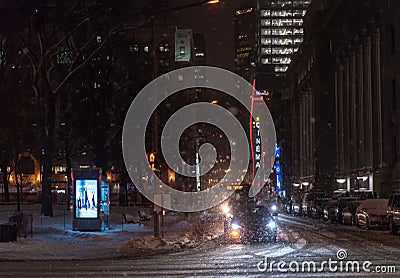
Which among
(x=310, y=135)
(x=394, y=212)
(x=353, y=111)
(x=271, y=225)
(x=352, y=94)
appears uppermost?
(x=352, y=94)

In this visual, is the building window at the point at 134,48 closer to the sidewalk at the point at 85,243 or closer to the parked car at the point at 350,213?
the parked car at the point at 350,213

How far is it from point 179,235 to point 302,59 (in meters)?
100

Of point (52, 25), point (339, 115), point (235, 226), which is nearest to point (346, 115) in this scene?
point (339, 115)

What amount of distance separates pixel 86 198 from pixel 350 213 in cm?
1815

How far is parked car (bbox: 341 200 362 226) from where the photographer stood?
42.7 meters

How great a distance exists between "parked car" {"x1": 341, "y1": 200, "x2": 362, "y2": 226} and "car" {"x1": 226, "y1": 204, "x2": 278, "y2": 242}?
50.6 feet

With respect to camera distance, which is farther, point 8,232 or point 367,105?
point 367,105

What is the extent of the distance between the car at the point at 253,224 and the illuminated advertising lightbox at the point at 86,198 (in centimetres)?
656

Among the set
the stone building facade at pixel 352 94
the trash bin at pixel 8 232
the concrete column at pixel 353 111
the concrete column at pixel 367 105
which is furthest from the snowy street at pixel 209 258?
the concrete column at pixel 353 111

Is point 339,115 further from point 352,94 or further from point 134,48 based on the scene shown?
point 134,48

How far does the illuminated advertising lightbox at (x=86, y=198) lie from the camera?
3173 cm

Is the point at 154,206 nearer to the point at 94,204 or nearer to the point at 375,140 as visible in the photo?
the point at 94,204

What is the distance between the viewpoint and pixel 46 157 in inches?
1551

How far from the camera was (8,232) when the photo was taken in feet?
86.3
